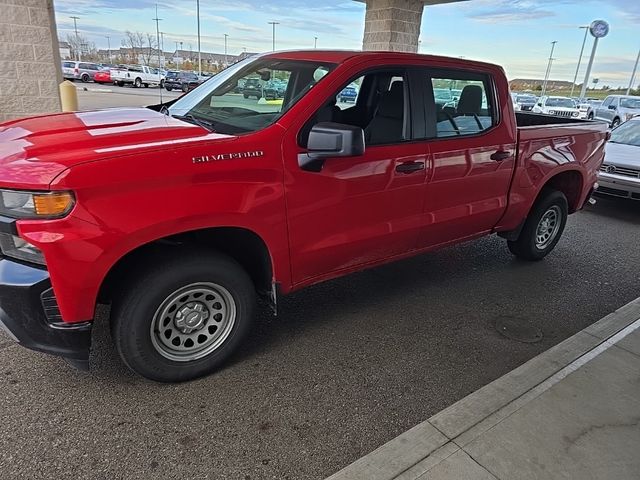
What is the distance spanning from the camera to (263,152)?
2.87 meters

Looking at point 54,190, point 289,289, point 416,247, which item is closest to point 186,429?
point 289,289

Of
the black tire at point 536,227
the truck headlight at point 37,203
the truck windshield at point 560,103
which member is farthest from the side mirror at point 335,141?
the truck windshield at point 560,103

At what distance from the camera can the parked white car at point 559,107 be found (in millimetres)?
27445

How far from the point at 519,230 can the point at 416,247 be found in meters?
1.61

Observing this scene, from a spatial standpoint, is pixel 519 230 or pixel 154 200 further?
pixel 519 230

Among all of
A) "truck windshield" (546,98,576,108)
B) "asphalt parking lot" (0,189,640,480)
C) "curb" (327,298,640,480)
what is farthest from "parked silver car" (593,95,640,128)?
"curb" (327,298,640,480)

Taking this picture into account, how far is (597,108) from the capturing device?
25.0 meters

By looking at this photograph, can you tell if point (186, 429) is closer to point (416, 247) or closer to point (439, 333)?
point (439, 333)

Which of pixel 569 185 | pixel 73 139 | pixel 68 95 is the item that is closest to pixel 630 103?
pixel 569 185

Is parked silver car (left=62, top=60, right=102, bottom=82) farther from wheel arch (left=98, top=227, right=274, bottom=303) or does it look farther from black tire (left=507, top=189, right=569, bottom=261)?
wheel arch (left=98, top=227, right=274, bottom=303)

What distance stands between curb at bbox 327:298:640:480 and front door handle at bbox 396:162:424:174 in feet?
5.07

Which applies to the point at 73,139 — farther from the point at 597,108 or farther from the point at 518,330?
the point at 597,108

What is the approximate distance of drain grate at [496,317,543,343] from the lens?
3793 millimetres

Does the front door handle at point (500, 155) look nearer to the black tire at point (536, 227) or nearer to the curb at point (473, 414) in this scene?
the black tire at point (536, 227)
